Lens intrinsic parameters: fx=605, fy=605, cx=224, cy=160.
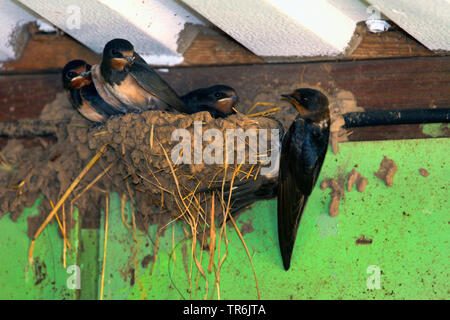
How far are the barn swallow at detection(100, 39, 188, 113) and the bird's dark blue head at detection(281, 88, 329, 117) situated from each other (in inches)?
25.1

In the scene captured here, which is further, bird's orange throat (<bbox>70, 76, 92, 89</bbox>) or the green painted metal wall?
bird's orange throat (<bbox>70, 76, 92, 89</bbox>)

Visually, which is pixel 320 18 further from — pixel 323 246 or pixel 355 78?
pixel 323 246

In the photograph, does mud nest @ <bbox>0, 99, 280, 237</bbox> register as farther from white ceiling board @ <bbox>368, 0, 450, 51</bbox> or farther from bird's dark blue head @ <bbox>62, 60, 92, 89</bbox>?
white ceiling board @ <bbox>368, 0, 450, 51</bbox>

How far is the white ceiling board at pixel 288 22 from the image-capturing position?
2898 millimetres

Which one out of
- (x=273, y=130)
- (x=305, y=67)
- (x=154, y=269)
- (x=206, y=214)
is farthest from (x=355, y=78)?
(x=154, y=269)

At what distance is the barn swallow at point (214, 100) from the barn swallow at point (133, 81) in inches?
2.3

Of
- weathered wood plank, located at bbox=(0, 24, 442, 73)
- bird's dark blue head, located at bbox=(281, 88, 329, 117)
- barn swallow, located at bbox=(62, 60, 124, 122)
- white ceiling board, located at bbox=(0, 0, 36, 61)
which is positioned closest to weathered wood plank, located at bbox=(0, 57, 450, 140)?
weathered wood plank, located at bbox=(0, 24, 442, 73)

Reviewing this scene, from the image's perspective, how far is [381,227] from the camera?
3053 millimetres

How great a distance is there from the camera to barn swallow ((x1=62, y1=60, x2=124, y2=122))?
337cm

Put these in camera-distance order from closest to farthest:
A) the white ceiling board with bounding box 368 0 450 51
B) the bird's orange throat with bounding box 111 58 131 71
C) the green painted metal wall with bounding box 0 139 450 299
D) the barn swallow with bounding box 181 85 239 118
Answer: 1. the white ceiling board with bounding box 368 0 450 51
2. the green painted metal wall with bounding box 0 139 450 299
3. the bird's orange throat with bounding box 111 58 131 71
4. the barn swallow with bounding box 181 85 239 118

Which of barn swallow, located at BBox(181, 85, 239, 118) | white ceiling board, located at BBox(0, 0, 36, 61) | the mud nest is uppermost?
white ceiling board, located at BBox(0, 0, 36, 61)

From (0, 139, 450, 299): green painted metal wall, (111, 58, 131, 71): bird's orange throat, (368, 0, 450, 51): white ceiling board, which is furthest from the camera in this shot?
(111, 58, 131, 71): bird's orange throat

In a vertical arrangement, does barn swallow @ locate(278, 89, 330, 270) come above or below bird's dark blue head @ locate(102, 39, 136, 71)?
below

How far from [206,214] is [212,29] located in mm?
1101
